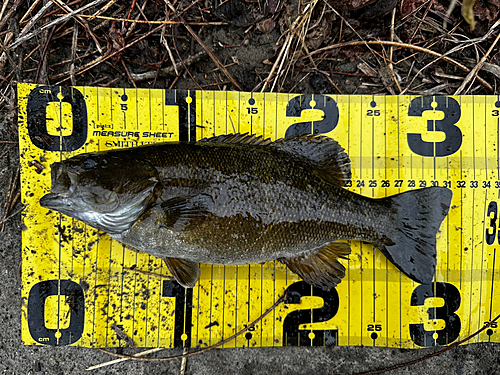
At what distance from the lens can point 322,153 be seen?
278cm

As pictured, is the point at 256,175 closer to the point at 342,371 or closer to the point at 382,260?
the point at 382,260

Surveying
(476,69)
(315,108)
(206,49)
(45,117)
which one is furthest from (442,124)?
(45,117)

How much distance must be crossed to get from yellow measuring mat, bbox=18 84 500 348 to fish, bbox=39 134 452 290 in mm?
314

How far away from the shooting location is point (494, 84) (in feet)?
10.4

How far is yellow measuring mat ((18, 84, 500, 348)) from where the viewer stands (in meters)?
2.95

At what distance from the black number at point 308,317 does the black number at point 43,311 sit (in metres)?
1.81

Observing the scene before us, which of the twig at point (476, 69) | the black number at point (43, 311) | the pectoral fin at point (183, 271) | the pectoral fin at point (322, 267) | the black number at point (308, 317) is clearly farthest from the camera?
the twig at point (476, 69)

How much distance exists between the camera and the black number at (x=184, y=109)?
3.03 meters

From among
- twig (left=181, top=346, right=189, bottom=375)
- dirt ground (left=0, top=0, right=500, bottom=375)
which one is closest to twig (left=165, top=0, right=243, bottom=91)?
dirt ground (left=0, top=0, right=500, bottom=375)

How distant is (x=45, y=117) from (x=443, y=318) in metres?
3.95

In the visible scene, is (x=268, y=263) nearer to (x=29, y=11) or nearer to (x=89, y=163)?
(x=89, y=163)

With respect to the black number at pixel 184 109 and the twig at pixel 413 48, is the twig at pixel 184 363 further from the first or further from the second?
the twig at pixel 413 48

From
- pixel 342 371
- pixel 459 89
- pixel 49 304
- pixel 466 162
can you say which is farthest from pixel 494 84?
pixel 49 304

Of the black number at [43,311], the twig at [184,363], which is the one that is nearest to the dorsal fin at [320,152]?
the black number at [43,311]
